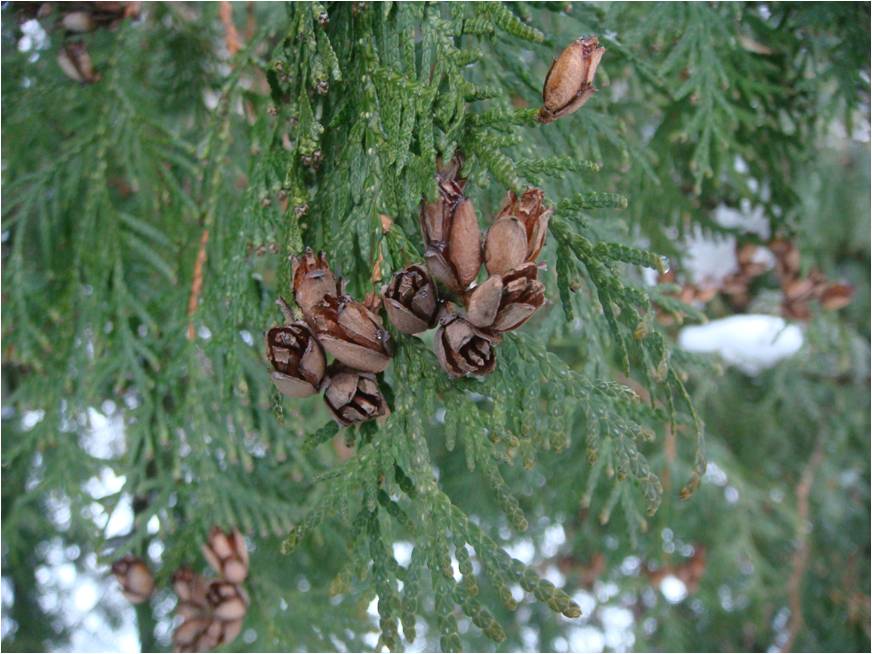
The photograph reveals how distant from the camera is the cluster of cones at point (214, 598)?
1266mm

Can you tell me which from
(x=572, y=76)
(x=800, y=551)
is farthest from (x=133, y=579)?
(x=800, y=551)

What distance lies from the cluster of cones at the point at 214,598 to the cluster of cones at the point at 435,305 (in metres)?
0.62

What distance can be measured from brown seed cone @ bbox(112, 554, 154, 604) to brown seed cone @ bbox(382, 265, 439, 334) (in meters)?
0.84

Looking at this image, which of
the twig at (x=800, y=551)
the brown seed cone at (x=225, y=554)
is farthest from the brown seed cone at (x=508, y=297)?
the twig at (x=800, y=551)

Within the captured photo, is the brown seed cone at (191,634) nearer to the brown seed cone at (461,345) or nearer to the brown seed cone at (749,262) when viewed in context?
the brown seed cone at (461,345)

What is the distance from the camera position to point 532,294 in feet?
2.19

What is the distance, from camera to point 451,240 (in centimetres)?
69

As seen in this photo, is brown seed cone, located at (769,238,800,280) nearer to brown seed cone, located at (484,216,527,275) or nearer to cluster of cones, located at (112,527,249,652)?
cluster of cones, located at (112,527,249,652)

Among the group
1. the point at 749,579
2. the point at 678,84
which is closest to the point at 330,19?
the point at 678,84

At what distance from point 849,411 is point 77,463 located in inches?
77.7

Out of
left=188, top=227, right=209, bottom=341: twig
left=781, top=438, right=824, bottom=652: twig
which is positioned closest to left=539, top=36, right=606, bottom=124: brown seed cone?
left=188, top=227, right=209, bottom=341: twig

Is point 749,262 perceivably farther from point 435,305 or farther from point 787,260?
point 435,305

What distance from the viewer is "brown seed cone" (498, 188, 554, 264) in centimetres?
68

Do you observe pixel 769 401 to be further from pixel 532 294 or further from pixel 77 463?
pixel 532 294
